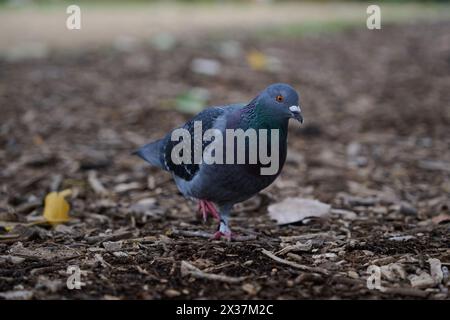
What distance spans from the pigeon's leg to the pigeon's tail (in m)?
0.68

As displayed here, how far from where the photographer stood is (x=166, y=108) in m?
7.48

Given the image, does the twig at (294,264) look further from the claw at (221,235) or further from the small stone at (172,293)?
the small stone at (172,293)

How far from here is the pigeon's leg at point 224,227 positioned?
418 centimetres

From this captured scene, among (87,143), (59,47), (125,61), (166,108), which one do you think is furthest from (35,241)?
(59,47)

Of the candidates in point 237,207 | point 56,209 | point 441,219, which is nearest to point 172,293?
point 56,209

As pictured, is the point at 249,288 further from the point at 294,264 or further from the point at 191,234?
the point at 191,234

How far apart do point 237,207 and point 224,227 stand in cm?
94

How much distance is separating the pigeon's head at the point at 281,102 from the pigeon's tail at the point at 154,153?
43.5 inches

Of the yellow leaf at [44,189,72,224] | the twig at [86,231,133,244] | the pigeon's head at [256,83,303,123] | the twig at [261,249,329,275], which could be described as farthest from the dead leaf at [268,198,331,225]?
the yellow leaf at [44,189,72,224]

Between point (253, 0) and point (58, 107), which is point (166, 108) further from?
point (253, 0)

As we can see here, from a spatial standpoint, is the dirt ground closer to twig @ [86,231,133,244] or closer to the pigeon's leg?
twig @ [86,231,133,244]

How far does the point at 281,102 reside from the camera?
393 cm

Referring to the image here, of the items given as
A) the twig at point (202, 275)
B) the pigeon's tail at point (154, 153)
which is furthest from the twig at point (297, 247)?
the pigeon's tail at point (154, 153)

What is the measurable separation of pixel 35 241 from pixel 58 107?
12.5 feet
